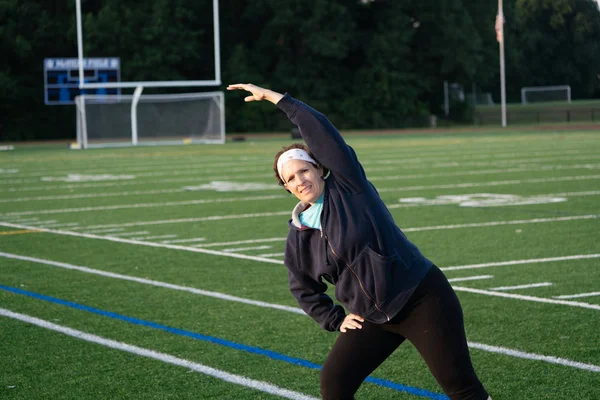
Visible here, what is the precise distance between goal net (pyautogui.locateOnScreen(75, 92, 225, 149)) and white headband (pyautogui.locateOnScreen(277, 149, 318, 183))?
34411 millimetres

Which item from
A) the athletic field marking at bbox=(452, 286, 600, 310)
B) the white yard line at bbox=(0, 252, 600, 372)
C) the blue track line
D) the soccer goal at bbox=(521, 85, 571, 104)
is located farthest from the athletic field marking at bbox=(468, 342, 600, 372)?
the soccer goal at bbox=(521, 85, 571, 104)

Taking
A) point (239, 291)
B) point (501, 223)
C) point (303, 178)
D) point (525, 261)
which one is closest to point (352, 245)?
point (303, 178)

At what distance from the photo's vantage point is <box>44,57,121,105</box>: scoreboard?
3916 cm

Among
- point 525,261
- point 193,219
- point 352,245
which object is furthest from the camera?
point 193,219

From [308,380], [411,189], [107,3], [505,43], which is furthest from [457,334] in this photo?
[505,43]

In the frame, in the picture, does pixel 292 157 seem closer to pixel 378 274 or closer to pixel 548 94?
pixel 378 274

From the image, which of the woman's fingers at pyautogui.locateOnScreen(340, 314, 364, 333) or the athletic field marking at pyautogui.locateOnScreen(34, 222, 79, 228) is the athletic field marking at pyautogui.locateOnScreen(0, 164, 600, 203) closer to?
the athletic field marking at pyautogui.locateOnScreen(34, 222, 79, 228)

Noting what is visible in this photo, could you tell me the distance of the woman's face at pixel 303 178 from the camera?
3.84m

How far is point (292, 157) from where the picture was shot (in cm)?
386

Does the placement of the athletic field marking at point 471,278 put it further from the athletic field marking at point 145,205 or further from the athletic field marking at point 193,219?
the athletic field marking at point 145,205

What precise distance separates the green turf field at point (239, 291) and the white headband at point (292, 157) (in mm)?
A: 1747

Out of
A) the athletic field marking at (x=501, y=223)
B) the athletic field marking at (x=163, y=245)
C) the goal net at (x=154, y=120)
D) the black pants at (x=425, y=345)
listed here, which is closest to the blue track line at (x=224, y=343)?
the black pants at (x=425, y=345)

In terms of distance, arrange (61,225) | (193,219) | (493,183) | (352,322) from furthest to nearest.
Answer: (493,183)
(193,219)
(61,225)
(352,322)

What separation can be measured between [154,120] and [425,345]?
1505 inches
